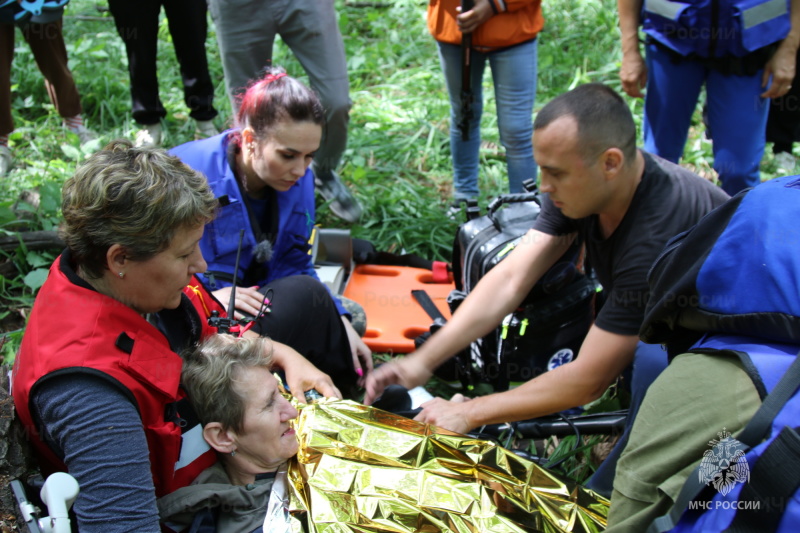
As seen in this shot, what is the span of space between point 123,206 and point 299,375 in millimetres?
988

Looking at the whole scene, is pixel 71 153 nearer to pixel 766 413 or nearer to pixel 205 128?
pixel 205 128

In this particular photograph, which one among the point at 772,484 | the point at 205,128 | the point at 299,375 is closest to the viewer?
the point at 772,484

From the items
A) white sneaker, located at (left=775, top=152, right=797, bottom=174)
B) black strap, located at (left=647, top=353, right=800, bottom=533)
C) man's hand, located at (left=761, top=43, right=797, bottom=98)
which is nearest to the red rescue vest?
black strap, located at (left=647, top=353, right=800, bottom=533)

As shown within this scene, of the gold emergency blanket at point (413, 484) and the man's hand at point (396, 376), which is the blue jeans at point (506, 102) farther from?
the gold emergency blanket at point (413, 484)

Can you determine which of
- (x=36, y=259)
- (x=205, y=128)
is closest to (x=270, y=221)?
(x=36, y=259)

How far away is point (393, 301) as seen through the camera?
3.75 m

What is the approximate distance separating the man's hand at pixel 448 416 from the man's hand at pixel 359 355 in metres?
0.55

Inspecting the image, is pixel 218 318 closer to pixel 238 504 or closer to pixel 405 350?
pixel 238 504

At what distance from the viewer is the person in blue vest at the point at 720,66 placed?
9.85ft

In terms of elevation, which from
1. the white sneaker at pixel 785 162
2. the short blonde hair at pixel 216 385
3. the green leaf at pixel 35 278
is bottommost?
the white sneaker at pixel 785 162

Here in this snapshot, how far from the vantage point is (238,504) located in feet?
6.14

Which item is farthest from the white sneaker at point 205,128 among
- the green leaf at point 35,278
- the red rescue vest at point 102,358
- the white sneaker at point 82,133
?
the red rescue vest at point 102,358

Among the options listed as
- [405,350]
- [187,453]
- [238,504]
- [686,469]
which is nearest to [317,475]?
[238,504]

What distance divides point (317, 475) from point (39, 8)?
3.10 m
